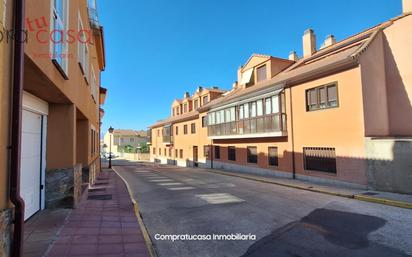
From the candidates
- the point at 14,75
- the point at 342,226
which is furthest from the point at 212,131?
the point at 14,75

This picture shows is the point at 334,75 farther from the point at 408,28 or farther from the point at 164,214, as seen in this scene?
the point at 164,214

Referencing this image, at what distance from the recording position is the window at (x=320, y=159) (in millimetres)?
13870

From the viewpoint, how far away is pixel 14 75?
3225 millimetres

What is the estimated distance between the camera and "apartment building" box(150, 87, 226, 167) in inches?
1185

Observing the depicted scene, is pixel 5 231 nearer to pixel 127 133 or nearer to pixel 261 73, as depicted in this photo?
pixel 261 73

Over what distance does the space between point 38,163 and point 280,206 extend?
7.24m

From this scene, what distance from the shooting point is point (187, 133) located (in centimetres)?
3400

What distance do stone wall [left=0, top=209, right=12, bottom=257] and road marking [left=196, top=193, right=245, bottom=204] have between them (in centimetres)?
730

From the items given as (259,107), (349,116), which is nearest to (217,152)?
(259,107)

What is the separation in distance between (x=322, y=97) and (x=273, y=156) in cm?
553

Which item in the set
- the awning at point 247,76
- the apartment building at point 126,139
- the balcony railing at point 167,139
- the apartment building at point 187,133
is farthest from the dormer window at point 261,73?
the apartment building at point 126,139

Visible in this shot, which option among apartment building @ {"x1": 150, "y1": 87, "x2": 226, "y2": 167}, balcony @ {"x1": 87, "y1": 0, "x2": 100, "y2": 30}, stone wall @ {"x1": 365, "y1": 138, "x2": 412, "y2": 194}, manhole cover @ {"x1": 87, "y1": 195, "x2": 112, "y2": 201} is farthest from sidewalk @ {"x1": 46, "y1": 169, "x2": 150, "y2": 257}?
apartment building @ {"x1": 150, "y1": 87, "x2": 226, "y2": 167}

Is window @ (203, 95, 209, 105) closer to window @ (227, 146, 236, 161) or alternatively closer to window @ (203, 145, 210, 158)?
window @ (203, 145, 210, 158)

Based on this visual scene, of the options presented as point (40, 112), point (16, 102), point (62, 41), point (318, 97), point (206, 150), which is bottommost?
point (206, 150)
